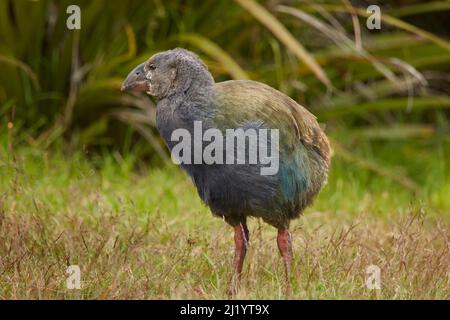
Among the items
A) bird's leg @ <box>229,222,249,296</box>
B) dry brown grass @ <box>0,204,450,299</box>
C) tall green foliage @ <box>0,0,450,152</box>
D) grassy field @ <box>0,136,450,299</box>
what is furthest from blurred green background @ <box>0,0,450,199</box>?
bird's leg @ <box>229,222,249,296</box>

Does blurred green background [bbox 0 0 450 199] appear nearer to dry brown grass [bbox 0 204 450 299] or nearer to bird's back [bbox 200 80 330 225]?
dry brown grass [bbox 0 204 450 299]

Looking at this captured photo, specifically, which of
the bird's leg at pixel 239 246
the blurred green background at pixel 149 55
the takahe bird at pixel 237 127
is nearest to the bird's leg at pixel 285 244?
the takahe bird at pixel 237 127

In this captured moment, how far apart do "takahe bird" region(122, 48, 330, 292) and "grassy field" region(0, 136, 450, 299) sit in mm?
249

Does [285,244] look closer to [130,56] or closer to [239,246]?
[239,246]

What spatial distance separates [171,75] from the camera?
3.79 meters

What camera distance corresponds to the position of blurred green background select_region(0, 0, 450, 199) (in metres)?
6.37

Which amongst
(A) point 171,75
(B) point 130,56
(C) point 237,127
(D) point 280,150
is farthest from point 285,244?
(B) point 130,56

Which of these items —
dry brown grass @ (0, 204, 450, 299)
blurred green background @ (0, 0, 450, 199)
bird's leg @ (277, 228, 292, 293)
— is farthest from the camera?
blurred green background @ (0, 0, 450, 199)

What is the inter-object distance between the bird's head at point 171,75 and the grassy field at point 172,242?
2.18ft

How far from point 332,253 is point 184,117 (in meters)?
0.97

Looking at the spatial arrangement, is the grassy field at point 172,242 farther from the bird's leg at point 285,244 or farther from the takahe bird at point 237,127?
the takahe bird at point 237,127

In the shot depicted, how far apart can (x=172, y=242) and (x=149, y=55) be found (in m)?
2.19
